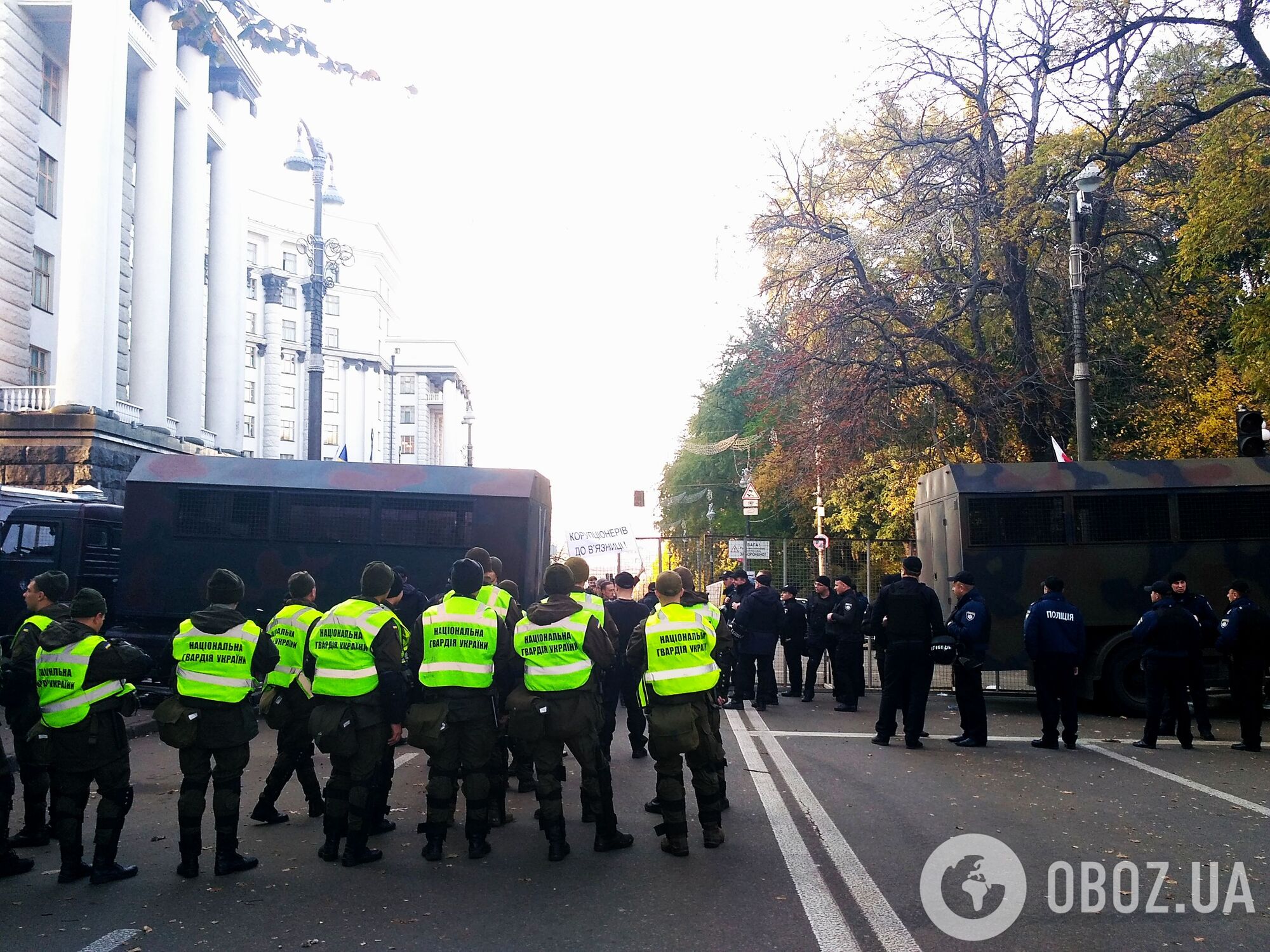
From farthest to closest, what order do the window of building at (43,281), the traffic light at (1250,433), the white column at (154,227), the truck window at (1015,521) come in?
1. the white column at (154,227)
2. the window of building at (43,281)
3. the traffic light at (1250,433)
4. the truck window at (1015,521)

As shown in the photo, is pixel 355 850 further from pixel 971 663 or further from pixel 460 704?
pixel 971 663

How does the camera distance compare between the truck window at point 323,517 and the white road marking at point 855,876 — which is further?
the truck window at point 323,517

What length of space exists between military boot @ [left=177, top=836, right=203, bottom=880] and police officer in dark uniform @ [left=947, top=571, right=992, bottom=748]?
774 cm

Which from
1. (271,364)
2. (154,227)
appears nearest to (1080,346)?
(154,227)

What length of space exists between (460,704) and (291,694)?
1.52 metres

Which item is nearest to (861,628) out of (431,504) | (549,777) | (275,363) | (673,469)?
(431,504)

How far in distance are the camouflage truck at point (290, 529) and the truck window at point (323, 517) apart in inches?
0.5

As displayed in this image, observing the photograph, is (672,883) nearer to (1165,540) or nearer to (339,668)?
(339,668)

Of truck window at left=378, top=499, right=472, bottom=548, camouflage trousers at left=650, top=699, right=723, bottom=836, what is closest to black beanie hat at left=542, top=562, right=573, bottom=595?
camouflage trousers at left=650, top=699, right=723, bottom=836

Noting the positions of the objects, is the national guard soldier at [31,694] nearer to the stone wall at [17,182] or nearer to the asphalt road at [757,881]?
the asphalt road at [757,881]

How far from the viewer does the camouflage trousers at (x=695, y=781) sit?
672cm

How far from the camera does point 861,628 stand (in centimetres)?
1494

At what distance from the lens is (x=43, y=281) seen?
2984cm

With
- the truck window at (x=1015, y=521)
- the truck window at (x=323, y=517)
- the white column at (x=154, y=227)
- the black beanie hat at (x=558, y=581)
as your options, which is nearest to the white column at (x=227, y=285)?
the white column at (x=154, y=227)
